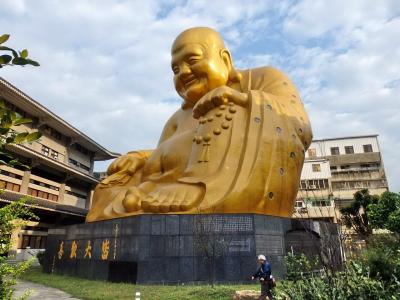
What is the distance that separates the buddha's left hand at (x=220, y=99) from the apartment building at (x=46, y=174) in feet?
44.1

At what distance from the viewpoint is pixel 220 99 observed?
8047 millimetres

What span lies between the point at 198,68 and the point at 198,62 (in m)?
0.18

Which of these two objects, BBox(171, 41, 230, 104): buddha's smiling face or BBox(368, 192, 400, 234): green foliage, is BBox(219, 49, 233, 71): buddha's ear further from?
BBox(368, 192, 400, 234): green foliage

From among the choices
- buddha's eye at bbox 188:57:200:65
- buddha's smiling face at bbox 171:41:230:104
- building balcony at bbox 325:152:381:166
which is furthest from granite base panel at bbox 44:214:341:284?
building balcony at bbox 325:152:381:166

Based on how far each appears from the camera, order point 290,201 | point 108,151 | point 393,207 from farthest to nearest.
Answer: point 108,151, point 393,207, point 290,201

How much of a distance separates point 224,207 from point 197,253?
108 cm

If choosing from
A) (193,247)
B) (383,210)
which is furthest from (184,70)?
(383,210)

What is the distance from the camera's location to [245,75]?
9.87 m

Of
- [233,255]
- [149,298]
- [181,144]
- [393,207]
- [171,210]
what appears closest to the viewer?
[149,298]

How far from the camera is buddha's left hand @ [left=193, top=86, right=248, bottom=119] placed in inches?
317

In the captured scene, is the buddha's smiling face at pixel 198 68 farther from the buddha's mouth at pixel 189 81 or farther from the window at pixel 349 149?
the window at pixel 349 149

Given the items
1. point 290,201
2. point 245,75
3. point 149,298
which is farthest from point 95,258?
point 245,75

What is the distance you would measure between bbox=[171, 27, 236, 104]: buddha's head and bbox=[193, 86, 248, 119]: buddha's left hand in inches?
47.2

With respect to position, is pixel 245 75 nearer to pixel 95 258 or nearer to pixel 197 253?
pixel 197 253
